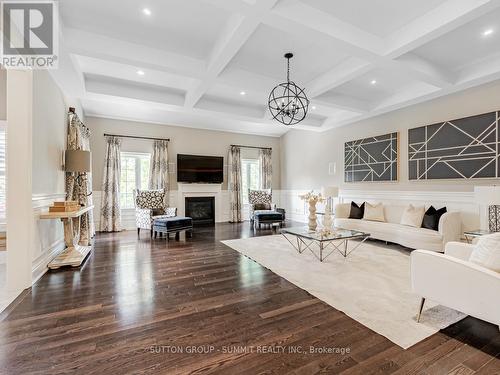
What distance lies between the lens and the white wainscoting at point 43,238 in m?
3.15

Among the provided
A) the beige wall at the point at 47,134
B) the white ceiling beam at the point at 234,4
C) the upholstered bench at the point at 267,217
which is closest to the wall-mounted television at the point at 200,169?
the upholstered bench at the point at 267,217

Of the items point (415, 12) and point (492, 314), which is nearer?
point (492, 314)

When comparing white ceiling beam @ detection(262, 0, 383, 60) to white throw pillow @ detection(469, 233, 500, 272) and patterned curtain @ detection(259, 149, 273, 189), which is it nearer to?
white throw pillow @ detection(469, 233, 500, 272)

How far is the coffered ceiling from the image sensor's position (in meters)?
2.79

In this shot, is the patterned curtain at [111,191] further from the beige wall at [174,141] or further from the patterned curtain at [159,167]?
the patterned curtain at [159,167]

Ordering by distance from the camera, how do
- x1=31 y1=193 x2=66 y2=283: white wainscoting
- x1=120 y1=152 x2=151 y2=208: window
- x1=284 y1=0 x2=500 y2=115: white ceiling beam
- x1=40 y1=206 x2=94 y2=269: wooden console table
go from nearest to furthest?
x1=284 y1=0 x2=500 y2=115: white ceiling beam < x1=31 y1=193 x2=66 y2=283: white wainscoting < x1=40 y1=206 x2=94 y2=269: wooden console table < x1=120 y1=152 x2=151 y2=208: window

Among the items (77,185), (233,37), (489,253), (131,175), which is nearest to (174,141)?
(131,175)

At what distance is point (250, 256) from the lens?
165 inches

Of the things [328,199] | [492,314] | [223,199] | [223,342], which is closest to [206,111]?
[223,199]

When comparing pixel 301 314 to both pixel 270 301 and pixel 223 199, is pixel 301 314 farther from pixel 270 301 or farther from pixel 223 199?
pixel 223 199

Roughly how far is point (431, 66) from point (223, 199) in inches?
242

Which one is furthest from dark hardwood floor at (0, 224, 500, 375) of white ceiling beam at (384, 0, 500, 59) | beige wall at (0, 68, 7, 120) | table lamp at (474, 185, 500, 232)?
white ceiling beam at (384, 0, 500, 59)

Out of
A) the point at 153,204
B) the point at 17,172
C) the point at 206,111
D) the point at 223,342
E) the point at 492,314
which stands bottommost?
the point at 223,342

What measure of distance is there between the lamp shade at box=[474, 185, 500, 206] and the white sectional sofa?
2.45 ft
